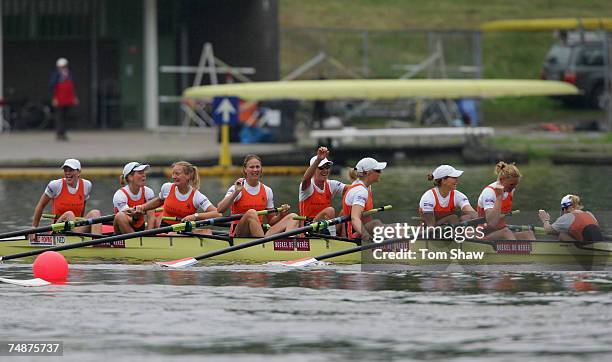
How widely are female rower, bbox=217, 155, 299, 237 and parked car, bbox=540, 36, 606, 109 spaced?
1044 inches

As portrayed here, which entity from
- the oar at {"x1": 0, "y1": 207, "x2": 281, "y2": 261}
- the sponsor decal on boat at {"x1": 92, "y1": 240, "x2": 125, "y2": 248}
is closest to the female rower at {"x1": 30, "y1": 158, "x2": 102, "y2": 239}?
the sponsor decal on boat at {"x1": 92, "y1": 240, "x2": 125, "y2": 248}

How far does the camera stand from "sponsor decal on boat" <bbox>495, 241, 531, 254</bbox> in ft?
63.0

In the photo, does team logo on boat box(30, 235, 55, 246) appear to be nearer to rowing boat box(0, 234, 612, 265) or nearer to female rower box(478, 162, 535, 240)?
Answer: rowing boat box(0, 234, 612, 265)

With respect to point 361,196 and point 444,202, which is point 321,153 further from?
point 444,202

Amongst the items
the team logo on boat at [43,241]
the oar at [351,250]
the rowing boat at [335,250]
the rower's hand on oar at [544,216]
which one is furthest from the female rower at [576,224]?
the team logo on boat at [43,241]

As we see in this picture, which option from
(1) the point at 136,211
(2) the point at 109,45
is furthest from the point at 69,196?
(2) the point at 109,45

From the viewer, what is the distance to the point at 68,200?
70.5ft

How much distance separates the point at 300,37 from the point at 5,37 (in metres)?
11.1

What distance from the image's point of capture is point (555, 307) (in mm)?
16703

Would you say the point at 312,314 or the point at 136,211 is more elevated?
the point at 136,211

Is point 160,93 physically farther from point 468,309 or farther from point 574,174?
point 468,309

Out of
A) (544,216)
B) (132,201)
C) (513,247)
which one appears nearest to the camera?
(513,247)

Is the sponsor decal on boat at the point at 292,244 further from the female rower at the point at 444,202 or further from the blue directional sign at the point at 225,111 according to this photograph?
the blue directional sign at the point at 225,111

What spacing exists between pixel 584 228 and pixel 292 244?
374 centimetres
